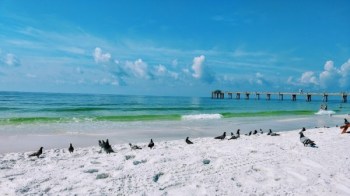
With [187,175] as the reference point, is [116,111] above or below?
below

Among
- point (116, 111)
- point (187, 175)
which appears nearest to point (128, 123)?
point (116, 111)

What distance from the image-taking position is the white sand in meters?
5.46

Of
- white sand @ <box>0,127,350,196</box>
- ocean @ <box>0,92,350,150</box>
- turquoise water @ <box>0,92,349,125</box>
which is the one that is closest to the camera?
white sand @ <box>0,127,350,196</box>

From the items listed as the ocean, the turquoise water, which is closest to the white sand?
the ocean

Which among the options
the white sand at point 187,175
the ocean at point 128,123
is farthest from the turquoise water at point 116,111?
the white sand at point 187,175

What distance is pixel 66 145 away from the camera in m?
11.9

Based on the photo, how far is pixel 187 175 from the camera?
616 centimetres

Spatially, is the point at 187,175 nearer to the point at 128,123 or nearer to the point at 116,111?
the point at 128,123

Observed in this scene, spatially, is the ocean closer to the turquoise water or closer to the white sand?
the turquoise water

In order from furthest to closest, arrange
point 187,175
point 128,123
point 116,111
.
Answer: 1. point 116,111
2. point 128,123
3. point 187,175

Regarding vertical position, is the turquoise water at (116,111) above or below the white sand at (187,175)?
below

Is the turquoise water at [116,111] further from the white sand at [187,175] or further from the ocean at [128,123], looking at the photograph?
the white sand at [187,175]

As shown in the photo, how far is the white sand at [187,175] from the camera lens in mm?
5465

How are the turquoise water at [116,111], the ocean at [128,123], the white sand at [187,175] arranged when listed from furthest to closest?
1. the turquoise water at [116,111]
2. the ocean at [128,123]
3. the white sand at [187,175]
